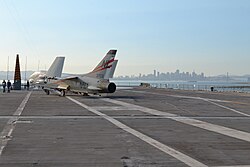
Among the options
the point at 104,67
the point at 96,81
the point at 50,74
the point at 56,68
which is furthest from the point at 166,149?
the point at 56,68

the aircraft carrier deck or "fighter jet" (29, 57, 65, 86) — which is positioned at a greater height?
"fighter jet" (29, 57, 65, 86)

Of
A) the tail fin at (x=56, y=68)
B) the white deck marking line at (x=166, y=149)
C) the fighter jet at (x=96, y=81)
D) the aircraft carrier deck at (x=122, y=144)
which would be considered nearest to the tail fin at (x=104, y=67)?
the fighter jet at (x=96, y=81)

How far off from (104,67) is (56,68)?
10966 millimetres

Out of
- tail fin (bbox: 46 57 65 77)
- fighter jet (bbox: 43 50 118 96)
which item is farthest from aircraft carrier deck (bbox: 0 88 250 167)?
tail fin (bbox: 46 57 65 77)

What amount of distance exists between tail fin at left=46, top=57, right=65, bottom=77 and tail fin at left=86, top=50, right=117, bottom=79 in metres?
8.19

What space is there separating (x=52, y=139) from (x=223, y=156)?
18.4 feet

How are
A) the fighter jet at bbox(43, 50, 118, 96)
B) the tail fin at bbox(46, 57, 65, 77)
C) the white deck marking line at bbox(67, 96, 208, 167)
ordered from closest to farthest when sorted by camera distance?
1. the white deck marking line at bbox(67, 96, 208, 167)
2. the fighter jet at bbox(43, 50, 118, 96)
3. the tail fin at bbox(46, 57, 65, 77)

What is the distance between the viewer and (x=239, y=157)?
9.25m

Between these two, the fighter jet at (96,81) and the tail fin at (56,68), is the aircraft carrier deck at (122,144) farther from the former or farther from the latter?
the tail fin at (56,68)

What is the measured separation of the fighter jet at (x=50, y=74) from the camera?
44812 mm

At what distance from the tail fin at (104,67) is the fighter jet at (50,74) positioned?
26.2 feet

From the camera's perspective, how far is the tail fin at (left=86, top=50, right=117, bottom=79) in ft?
127

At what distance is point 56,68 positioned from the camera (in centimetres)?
4747

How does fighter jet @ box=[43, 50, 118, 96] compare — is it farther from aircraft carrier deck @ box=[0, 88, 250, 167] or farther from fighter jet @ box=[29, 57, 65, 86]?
aircraft carrier deck @ box=[0, 88, 250, 167]
